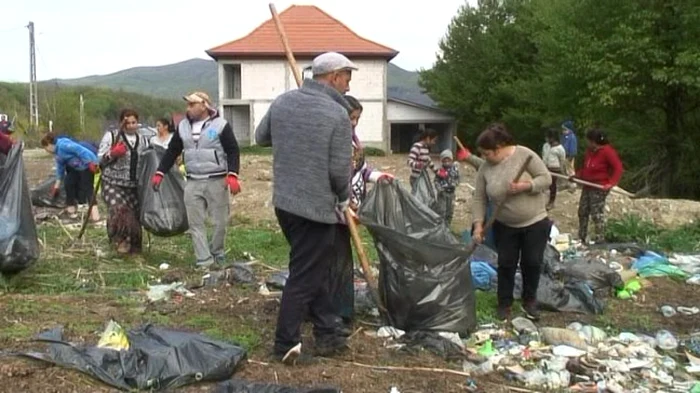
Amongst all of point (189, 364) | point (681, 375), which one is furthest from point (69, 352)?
point (681, 375)

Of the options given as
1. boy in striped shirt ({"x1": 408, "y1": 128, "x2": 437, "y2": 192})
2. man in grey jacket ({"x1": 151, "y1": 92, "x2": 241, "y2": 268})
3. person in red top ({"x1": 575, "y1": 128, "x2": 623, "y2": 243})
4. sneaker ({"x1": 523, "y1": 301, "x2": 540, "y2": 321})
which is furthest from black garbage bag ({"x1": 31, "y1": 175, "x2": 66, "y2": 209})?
sneaker ({"x1": 523, "y1": 301, "x2": 540, "y2": 321})

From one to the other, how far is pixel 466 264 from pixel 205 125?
8.90ft

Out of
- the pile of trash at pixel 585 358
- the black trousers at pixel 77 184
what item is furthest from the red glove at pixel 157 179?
the black trousers at pixel 77 184

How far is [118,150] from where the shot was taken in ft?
24.9

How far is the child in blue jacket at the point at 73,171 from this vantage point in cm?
1108

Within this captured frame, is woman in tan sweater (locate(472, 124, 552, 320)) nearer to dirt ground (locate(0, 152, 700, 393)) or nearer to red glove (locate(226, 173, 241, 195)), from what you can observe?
dirt ground (locate(0, 152, 700, 393))

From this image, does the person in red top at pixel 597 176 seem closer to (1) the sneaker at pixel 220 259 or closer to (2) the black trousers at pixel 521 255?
(2) the black trousers at pixel 521 255

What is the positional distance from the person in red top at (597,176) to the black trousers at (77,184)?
6293 millimetres

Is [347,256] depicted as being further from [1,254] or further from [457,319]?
[1,254]

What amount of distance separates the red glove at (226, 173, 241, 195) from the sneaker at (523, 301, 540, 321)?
240cm

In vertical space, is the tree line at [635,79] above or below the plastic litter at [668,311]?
above

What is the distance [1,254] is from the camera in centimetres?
621

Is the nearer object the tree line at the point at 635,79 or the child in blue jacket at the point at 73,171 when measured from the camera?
the child in blue jacket at the point at 73,171

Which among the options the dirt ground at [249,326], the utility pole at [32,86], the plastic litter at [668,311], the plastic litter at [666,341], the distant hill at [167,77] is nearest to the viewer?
the dirt ground at [249,326]
